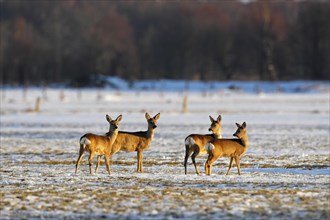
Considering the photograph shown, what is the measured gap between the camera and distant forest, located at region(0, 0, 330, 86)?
103m

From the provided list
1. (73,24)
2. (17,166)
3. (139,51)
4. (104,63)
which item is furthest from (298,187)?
(73,24)

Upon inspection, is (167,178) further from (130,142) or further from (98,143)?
(130,142)

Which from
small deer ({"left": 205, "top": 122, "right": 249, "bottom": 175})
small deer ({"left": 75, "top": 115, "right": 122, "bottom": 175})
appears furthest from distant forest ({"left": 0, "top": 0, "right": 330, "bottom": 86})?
small deer ({"left": 205, "top": 122, "right": 249, "bottom": 175})

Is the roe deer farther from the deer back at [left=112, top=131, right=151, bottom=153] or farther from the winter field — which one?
the winter field

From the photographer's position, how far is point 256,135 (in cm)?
3116

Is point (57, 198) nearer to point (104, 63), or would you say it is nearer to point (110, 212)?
point (110, 212)

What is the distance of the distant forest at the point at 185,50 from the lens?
102812 mm

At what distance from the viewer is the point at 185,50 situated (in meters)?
115

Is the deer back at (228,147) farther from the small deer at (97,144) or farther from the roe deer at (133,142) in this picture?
the small deer at (97,144)

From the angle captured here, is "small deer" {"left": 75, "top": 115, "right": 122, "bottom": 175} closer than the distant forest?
Yes

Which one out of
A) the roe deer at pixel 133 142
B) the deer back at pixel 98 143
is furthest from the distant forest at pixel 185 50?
the deer back at pixel 98 143

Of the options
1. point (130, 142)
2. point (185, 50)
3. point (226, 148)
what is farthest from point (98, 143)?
point (185, 50)

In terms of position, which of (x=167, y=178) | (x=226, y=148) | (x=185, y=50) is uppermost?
(x=185, y=50)

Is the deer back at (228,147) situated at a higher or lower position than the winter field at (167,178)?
higher
